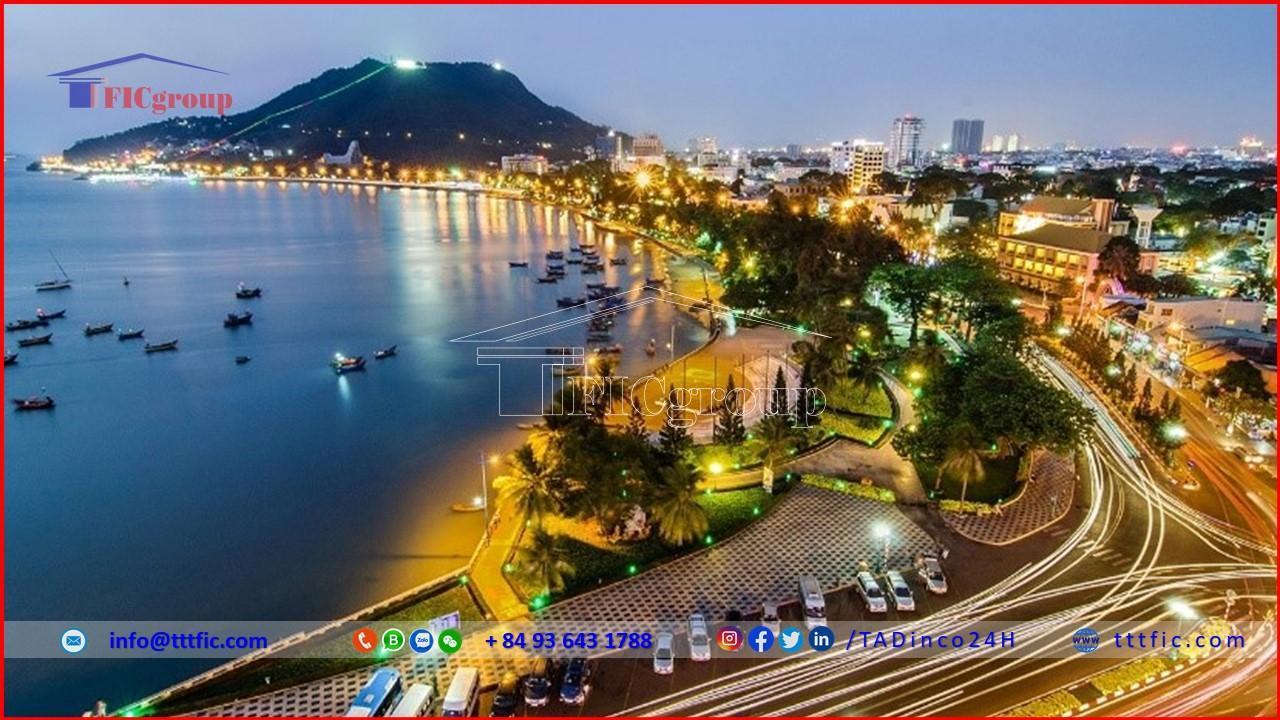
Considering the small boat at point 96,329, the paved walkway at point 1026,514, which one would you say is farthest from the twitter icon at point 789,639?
the small boat at point 96,329

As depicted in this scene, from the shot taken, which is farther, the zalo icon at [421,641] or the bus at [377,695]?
the zalo icon at [421,641]

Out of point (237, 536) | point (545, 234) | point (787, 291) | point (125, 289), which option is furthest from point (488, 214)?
point (237, 536)

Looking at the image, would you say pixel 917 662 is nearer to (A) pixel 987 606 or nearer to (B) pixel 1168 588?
(A) pixel 987 606

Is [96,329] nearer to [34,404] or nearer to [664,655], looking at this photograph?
[34,404]

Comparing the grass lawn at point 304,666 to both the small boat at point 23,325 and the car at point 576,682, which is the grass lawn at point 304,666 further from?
the small boat at point 23,325

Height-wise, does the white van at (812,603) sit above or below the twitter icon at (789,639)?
above

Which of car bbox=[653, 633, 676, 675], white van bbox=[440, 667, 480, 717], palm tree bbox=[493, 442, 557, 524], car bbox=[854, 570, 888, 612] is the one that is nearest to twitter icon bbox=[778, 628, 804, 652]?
car bbox=[854, 570, 888, 612]

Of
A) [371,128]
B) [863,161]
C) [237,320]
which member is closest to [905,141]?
[863,161]
